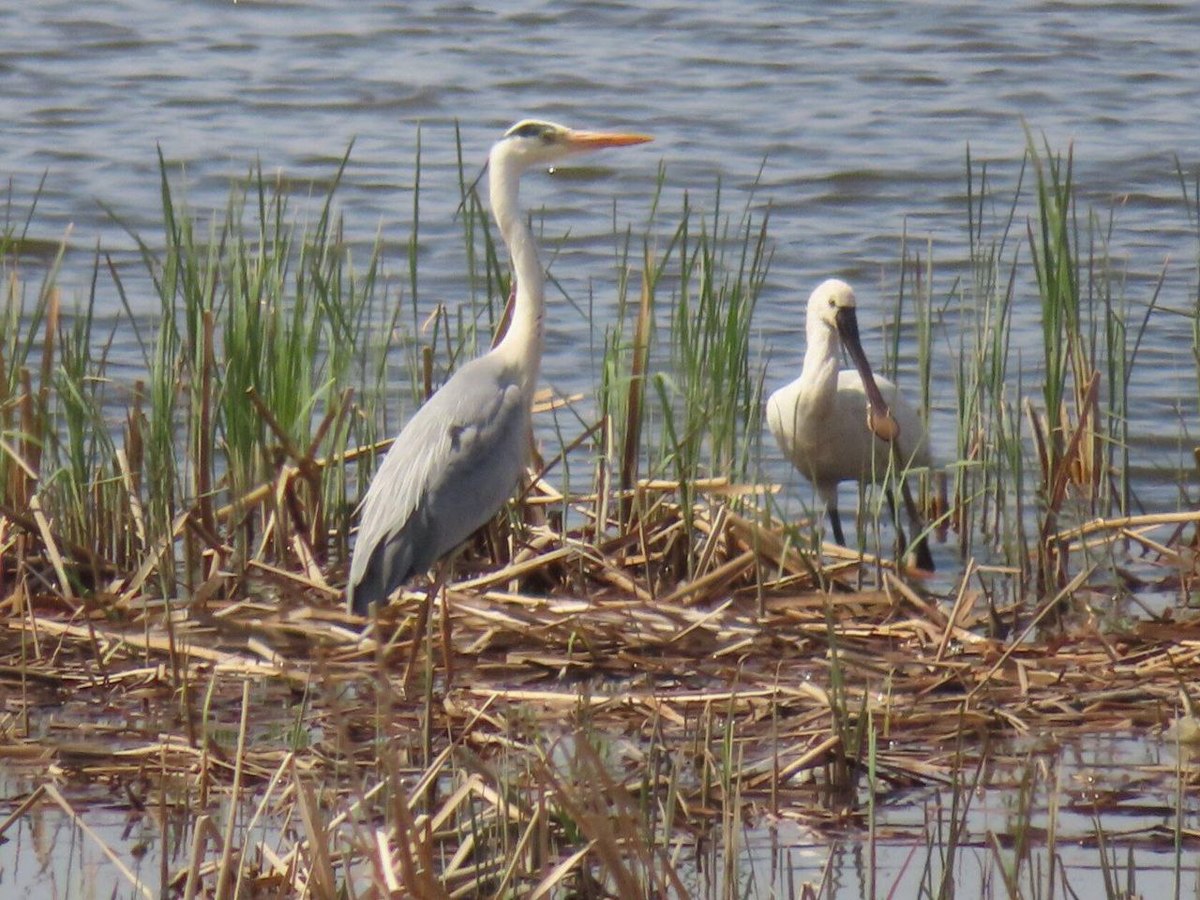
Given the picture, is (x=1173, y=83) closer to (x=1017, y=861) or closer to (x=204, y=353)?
(x=204, y=353)

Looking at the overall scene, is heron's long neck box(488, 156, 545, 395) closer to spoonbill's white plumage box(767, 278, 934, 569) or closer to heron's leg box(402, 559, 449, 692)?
heron's leg box(402, 559, 449, 692)

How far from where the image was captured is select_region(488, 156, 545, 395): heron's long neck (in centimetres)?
598

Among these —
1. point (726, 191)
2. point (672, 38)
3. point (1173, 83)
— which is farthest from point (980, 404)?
point (672, 38)

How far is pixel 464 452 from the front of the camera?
5.62 m

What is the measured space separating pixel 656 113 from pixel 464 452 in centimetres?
831

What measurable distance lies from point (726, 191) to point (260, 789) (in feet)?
26.2

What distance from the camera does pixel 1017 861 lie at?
10.8 ft

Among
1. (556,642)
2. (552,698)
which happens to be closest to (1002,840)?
(552,698)

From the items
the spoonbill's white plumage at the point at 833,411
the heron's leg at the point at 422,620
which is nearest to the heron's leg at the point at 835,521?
the spoonbill's white plumage at the point at 833,411

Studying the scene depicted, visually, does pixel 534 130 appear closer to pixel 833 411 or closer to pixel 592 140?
pixel 592 140

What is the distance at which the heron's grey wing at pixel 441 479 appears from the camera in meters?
5.45

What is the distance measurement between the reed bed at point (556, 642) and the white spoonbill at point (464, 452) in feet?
0.47

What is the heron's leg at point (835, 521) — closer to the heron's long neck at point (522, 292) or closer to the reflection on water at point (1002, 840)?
the heron's long neck at point (522, 292)

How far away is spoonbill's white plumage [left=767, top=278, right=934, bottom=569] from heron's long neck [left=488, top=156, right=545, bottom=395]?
1528mm
